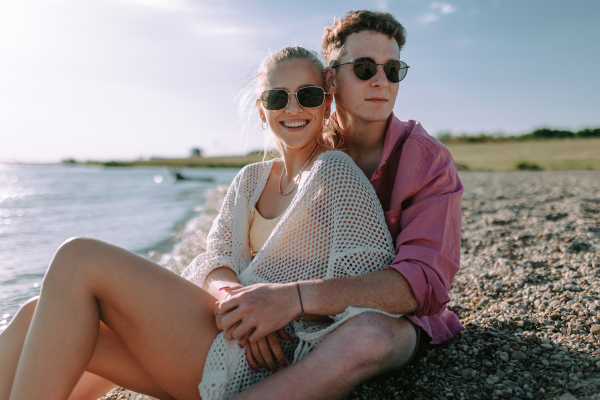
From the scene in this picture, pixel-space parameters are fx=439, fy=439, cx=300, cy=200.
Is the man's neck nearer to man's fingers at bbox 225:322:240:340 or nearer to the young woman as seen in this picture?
the young woman

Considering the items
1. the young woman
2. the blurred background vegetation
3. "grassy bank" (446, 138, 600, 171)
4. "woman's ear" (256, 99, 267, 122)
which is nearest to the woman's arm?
the young woman

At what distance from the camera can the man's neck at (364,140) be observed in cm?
325

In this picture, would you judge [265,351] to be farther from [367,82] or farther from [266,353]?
[367,82]

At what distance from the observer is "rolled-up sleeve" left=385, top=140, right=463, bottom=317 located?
7.84 feet

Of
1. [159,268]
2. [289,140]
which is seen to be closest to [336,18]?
[289,140]

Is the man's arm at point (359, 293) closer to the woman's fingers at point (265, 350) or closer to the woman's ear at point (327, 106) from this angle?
the woman's fingers at point (265, 350)

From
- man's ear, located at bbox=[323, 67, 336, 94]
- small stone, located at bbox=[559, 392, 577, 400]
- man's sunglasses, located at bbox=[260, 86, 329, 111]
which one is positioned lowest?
small stone, located at bbox=[559, 392, 577, 400]

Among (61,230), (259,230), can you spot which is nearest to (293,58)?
(259,230)

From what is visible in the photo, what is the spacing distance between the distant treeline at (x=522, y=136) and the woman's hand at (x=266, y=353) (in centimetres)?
4659

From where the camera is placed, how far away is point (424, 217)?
8.38 ft

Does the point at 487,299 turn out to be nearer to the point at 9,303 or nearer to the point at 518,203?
the point at 9,303

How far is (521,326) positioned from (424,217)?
4.99 ft

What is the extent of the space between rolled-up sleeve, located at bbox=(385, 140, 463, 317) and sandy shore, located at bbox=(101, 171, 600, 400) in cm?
54

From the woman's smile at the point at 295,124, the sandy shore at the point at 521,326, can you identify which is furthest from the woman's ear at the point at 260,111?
the sandy shore at the point at 521,326
